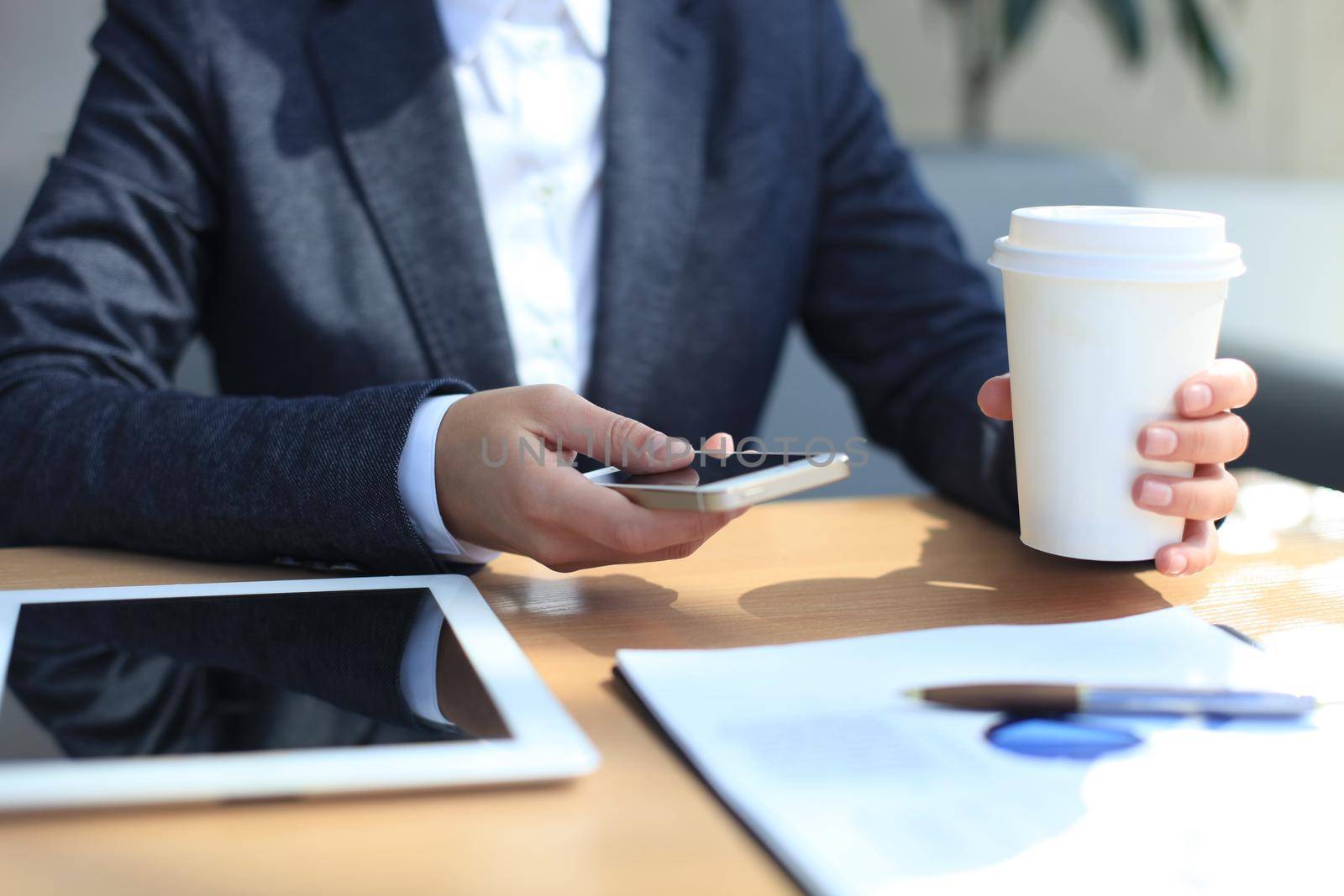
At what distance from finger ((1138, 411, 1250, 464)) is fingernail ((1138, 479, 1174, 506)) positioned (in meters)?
0.01

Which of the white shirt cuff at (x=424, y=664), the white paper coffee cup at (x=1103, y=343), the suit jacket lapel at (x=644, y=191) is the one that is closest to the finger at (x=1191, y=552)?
the white paper coffee cup at (x=1103, y=343)

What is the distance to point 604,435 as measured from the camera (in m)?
0.55

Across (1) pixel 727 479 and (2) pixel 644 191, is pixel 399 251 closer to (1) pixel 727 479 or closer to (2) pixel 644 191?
(2) pixel 644 191

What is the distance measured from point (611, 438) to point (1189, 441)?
250 millimetres

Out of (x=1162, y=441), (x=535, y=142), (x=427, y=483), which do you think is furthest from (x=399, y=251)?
(x=1162, y=441)

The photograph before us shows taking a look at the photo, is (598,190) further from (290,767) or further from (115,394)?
(290,767)

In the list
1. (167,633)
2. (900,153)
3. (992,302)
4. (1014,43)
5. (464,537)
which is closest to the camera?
(167,633)

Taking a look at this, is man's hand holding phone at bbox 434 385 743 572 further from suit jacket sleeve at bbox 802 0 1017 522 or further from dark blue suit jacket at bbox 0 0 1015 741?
suit jacket sleeve at bbox 802 0 1017 522

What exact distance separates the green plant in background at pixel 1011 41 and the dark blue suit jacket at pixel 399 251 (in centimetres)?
105

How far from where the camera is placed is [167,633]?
0.50 m

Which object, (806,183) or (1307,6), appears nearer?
(806,183)

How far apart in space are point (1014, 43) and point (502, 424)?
67.8 inches

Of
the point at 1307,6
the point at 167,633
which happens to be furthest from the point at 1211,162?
the point at 167,633

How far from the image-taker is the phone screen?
54 cm
